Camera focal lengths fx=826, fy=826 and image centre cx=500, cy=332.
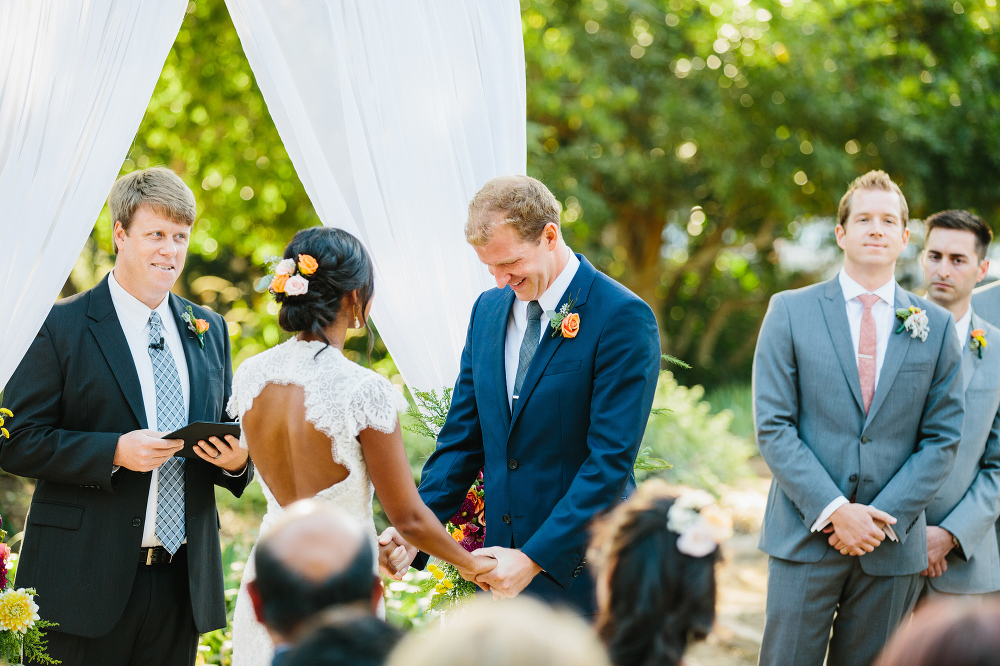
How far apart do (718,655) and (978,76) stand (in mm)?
8614

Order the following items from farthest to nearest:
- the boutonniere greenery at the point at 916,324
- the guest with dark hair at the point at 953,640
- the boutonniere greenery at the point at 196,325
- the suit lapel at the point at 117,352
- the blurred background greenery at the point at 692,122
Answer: the blurred background greenery at the point at 692,122
the boutonniere greenery at the point at 916,324
the boutonniere greenery at the point at 196,325
the suit lapel at the point at 117,352
the guest with dark hair at the point at 953,640

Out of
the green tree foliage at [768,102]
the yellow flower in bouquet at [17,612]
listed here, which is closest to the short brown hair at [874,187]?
the yellow flower in bouquet at [17,612]

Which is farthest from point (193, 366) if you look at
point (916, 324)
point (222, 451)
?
point (916, 324)

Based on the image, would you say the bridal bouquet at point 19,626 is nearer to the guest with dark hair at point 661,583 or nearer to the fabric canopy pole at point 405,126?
the fabric canopy pole at point 405,126

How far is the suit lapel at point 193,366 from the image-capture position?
9.91 ft

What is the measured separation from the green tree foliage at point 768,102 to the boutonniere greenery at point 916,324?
20.6 ft

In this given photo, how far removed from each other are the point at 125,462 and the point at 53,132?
1111mm

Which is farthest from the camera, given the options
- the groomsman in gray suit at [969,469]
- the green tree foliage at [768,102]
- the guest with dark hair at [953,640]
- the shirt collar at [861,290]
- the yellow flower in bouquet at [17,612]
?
the green tree foliage at [768,102]

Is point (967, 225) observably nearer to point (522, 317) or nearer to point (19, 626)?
point (522, 317)

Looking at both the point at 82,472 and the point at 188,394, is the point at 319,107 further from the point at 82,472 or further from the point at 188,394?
the point at 82,472

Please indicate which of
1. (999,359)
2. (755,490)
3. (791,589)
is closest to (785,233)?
(755,490)

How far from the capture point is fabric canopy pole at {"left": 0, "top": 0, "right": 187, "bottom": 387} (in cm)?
268

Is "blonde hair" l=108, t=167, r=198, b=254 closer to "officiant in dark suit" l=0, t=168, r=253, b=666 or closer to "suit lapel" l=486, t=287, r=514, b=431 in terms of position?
"officiant in dark suit" l=0, t=168, r=253, b=666

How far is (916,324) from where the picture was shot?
321 cm
